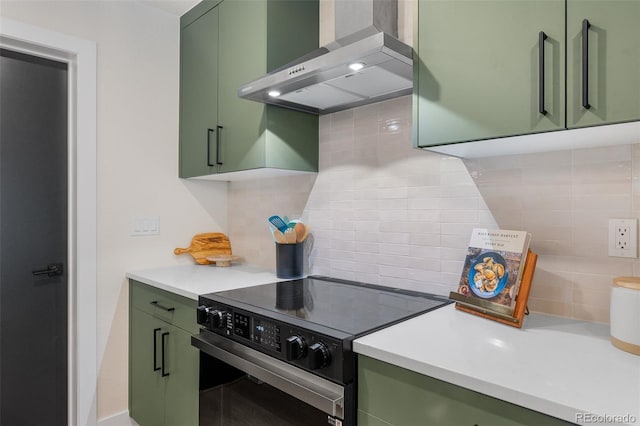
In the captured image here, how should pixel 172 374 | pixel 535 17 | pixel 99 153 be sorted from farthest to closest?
pixel 99 153
pixel 172 374
pixel 535 17

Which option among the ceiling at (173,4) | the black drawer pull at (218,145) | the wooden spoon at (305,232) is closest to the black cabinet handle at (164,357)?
the wooden spoon at (305,232)

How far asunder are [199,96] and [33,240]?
1.18 meters

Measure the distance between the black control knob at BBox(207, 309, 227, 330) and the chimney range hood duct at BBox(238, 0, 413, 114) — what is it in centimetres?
93

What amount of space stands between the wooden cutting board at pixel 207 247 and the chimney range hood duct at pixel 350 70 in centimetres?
113

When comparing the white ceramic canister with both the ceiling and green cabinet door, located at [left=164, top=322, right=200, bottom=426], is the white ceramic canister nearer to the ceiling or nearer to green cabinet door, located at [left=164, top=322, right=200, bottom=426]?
green cabinet door, located at [left=164, top=322, right=200, bottom=426]

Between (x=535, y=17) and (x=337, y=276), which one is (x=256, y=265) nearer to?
(x=337, y=276)

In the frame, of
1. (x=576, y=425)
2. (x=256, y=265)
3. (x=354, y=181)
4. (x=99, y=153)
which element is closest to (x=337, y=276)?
(x=354, y=181)

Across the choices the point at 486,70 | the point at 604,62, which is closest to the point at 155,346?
the point at 486,70

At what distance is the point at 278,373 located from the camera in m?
1.22

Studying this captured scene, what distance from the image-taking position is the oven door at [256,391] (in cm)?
109

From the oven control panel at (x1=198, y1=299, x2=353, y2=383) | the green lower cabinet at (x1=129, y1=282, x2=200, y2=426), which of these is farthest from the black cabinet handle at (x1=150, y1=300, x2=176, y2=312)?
the oven control panel at (x1=198, y1=299, x2=353, y2=383)

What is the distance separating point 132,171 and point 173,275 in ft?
2.27

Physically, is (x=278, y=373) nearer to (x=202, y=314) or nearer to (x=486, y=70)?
(x=202, y=314)

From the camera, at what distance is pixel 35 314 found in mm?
2025
